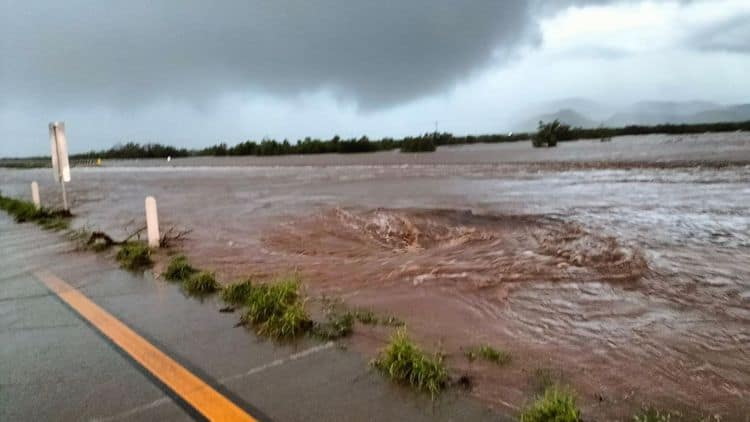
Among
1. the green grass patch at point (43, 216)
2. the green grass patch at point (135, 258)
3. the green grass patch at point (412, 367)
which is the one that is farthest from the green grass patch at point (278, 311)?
the green grass patch at point (43, 216)

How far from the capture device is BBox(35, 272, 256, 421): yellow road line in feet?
9.80

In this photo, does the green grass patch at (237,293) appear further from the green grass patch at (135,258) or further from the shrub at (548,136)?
the shrub at (548,136)

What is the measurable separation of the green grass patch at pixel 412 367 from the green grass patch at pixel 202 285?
2866 millimetres

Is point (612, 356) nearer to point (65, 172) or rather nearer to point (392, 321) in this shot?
point (392, 321)

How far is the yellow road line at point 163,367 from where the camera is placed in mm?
2988

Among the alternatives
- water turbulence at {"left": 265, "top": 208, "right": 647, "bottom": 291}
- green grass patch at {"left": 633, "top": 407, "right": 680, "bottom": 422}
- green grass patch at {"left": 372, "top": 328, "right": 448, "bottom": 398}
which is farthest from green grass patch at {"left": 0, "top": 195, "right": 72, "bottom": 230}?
green grass patch at {"left": 633, "top": 407, "right": 680, "bottom": 422}

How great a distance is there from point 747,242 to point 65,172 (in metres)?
14.8

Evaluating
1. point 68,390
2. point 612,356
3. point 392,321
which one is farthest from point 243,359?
point 612,356

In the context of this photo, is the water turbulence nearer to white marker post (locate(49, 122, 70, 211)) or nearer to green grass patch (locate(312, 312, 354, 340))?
green grass patch (locate(312, 312, 354, 340))

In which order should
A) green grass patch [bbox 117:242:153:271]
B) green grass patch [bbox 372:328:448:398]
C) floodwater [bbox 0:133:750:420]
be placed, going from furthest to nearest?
green grass patch [bbox 117:242:153:271]
floodwater [bbox 0:133:750:420]
green grass patch [bbox 372:328:448:398]

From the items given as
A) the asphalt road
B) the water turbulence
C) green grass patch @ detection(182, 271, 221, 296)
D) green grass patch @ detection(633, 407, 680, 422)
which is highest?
green grass patch @ detection(182, 271, 221, 296)

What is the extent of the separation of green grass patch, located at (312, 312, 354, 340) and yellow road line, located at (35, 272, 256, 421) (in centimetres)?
112

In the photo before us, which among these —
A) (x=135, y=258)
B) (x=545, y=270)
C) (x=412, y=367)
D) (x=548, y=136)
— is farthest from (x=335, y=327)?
(x=548, y=136)

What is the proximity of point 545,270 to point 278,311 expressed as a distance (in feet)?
12.7
